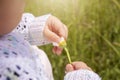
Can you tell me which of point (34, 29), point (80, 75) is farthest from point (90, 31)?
point (80, 75)

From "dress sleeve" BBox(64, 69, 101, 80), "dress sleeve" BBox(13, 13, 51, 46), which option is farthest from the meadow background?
"dress sleeve" BBox(64, 69, 101, 80)

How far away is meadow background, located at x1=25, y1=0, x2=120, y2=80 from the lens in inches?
76.0

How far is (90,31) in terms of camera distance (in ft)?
6.68

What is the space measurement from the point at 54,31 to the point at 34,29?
6cm

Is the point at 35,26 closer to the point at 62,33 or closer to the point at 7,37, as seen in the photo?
the point at 62,33

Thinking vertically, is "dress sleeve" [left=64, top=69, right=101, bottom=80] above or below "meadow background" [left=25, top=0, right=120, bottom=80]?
above

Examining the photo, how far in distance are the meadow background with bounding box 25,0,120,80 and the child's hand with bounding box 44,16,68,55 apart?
0.66m

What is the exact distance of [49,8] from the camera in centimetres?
203

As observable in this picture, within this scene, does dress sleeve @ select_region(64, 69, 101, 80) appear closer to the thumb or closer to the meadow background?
the thumb

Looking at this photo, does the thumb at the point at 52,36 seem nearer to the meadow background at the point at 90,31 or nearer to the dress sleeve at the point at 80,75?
the dress sleeve at the point at 80,75

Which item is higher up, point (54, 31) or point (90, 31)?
point (54, 31)

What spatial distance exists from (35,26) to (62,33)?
83mm

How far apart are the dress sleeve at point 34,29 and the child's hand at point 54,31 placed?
1cm

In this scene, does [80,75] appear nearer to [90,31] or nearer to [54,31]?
[54,31]
